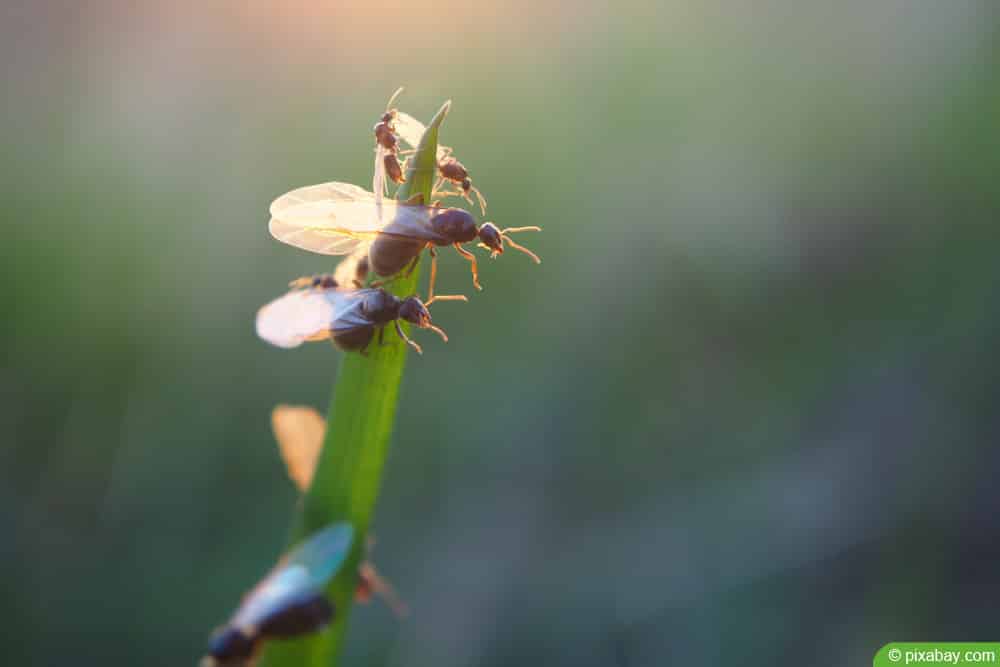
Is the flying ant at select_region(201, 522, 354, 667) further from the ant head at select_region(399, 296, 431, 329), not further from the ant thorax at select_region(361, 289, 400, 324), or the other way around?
the ant head at select_region(399, 296, 431, 329)

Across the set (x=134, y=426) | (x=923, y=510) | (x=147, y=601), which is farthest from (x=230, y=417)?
(x=923, y=510)

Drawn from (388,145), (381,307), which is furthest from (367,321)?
(388,145)

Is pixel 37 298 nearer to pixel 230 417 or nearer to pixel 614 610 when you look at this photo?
pixel 230 417

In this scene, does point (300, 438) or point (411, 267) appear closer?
point (411, 267)

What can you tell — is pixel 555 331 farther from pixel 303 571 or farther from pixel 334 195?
pixel 303 571

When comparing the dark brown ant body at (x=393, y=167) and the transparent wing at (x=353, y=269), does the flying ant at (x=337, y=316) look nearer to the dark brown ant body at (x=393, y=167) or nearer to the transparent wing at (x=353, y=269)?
the transparent wing at (x=353, y=269)

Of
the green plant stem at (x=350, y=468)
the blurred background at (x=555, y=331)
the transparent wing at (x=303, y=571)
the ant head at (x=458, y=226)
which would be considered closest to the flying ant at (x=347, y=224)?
the ant head at (x=458, y=226)

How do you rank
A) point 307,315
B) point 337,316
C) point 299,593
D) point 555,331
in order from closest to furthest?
point 299,593 → point 337,316 → point 307,315 → point 555,331

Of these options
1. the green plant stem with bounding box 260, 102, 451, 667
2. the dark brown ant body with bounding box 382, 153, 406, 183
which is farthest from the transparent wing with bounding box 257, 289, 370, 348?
the dark brown ant body with bounding box 382, 153, 406, 183
